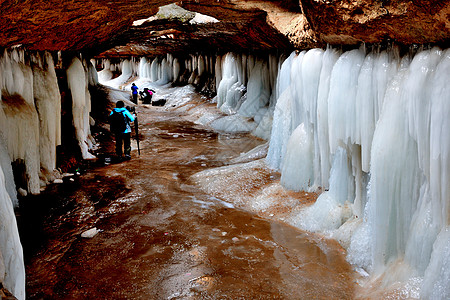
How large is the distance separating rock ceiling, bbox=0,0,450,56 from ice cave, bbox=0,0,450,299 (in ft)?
0.08

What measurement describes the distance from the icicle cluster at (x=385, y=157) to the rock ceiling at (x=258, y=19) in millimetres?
308

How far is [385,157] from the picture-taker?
4.36 m

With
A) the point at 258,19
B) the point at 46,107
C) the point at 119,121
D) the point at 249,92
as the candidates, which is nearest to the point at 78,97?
the point at 119,121

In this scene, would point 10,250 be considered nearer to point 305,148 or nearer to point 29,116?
point 29,116

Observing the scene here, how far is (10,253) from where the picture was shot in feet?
10.2

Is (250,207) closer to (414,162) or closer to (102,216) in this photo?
(102,216)

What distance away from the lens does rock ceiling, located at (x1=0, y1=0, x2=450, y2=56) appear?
4004 mm

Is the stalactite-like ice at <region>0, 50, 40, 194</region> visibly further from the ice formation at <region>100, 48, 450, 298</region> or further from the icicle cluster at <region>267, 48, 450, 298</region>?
the icicle cluster at <region>267, 48, 450, 298</region>

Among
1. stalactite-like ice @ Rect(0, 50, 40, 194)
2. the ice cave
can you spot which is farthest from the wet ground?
stalactite-like ice @ Rect(0, 50, 40, 194)

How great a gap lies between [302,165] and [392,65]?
2.81 m

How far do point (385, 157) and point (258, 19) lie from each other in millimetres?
6615

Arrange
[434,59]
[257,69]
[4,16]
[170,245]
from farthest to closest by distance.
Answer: [257,69] → [170,245] → [4,16] → [434,59]

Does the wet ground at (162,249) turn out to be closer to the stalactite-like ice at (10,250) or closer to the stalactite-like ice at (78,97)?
the stalactite-like ice at (10,250)

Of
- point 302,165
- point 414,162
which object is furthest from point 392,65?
point 302,165
